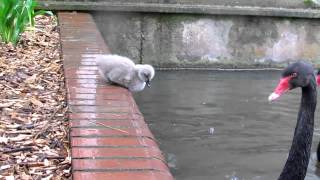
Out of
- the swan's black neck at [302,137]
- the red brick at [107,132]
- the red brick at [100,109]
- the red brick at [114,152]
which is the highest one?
the red brick at [114,152]

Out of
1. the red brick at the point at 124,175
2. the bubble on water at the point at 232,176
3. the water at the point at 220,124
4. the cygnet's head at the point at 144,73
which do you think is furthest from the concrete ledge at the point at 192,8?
the red brick at the point at 124,175

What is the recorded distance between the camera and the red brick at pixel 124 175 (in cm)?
247

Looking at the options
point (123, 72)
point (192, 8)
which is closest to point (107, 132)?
point (123, 72)

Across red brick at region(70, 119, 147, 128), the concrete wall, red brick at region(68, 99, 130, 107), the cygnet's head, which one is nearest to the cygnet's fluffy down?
the cygnet's head

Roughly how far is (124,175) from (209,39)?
6562 mm

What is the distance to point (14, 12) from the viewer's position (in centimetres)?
533

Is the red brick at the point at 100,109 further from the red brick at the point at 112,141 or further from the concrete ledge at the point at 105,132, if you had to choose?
the red brick at the point at 112,141

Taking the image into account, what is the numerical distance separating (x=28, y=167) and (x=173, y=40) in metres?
6.21

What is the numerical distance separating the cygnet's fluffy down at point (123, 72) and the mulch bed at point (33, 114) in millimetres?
333

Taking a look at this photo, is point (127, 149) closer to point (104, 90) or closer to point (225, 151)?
point (104, 90)

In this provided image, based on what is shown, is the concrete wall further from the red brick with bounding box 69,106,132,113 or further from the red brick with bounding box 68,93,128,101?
the red brick with bounding box 69,106,132,113

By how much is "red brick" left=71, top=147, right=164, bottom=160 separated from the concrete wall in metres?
5.90

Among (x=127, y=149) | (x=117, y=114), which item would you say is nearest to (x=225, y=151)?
(x=117, y=114)

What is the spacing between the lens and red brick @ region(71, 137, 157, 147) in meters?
2.88
